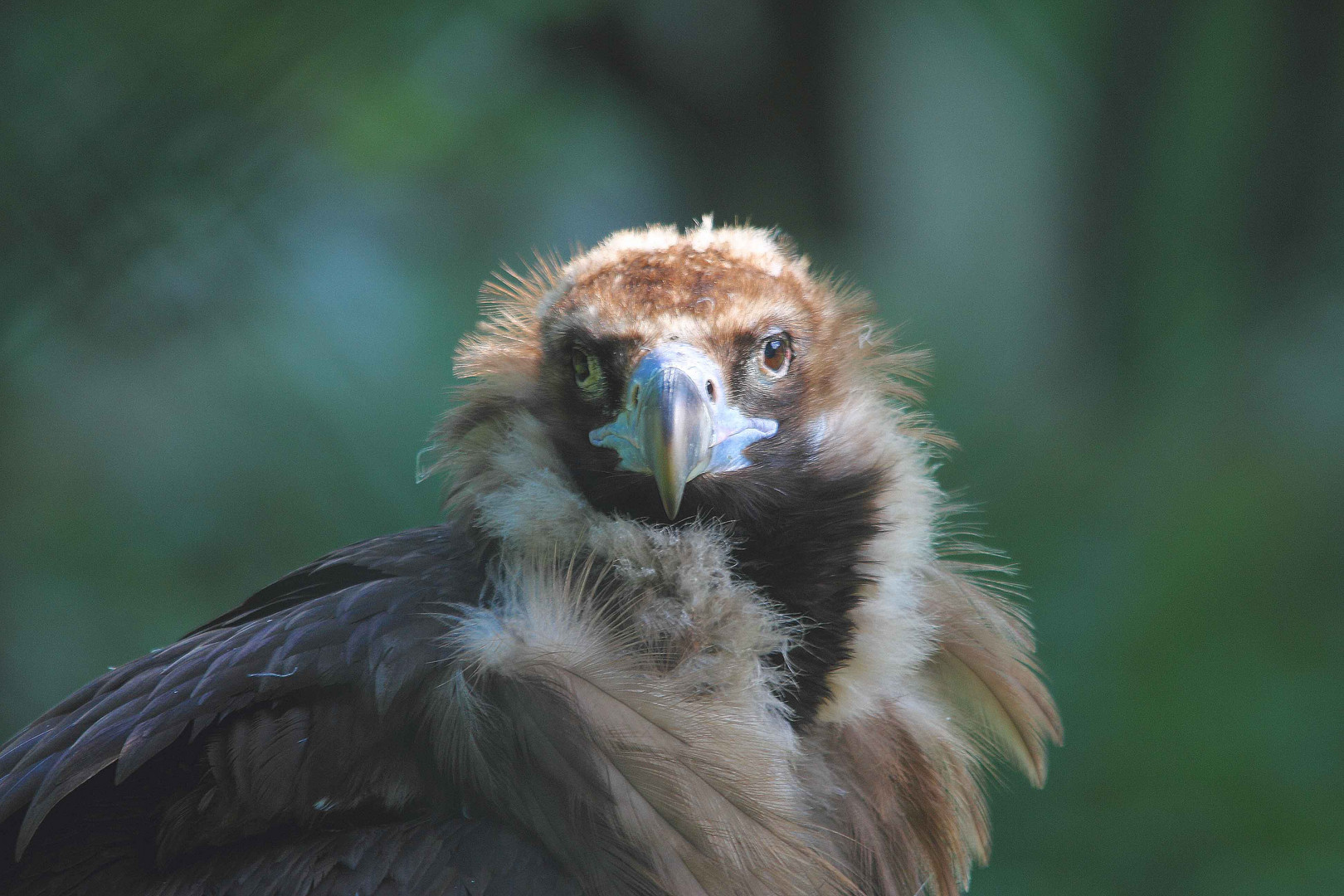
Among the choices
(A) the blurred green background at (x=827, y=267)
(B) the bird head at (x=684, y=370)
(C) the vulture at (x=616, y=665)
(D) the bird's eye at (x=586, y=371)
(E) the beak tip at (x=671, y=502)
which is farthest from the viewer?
(A) the blurred green background at (x=827, y=267)

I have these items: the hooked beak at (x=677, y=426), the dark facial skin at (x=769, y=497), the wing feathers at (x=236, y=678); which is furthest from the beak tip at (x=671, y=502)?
the wing feathers at (x=236, y=678)

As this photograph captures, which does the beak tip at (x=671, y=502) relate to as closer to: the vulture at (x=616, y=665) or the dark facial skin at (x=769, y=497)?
the vulture at (x=616, y=665)

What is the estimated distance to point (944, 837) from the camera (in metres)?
1.62

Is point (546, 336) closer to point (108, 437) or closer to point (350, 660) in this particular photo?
point (350, 660)

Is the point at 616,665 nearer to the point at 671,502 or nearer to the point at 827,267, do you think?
the point at 671,502

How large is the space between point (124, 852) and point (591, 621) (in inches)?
22.7

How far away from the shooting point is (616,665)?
4.21 ft

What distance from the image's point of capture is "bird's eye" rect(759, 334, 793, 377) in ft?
5.38

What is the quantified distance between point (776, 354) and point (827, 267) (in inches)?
76.5

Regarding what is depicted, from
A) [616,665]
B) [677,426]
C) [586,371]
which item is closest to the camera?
[616,665]

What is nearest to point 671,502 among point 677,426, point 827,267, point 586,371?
point 677,426

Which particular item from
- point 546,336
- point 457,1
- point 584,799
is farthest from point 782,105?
point 584,799

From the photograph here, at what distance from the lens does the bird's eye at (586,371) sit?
62.3 inches

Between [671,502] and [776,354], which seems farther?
[776,354]
